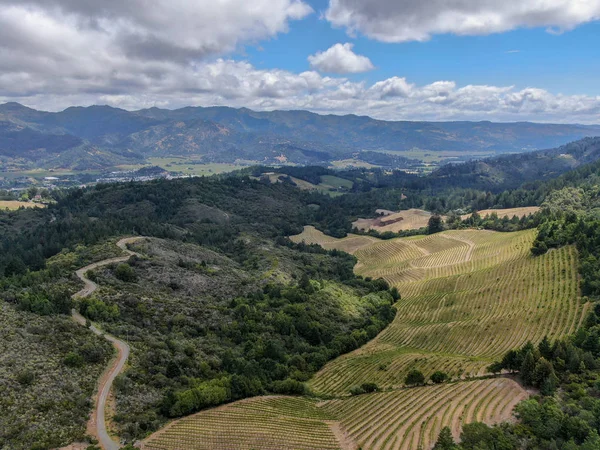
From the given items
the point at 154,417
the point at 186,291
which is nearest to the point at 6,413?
the point at 154,417

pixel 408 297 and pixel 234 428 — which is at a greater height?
pixel 234 428

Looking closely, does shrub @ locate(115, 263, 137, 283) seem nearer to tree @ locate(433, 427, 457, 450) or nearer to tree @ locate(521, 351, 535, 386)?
tree @ locate(433, 427, 457, 450)

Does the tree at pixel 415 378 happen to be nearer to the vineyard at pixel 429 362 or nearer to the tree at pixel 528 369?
the vineyard at pixel 429 362

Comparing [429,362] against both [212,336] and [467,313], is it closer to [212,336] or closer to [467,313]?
[467,313]

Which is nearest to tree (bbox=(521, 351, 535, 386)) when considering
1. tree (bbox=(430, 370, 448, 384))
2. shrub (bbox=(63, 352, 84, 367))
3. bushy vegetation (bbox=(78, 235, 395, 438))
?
tree (bbox=(430, 370, 448, 384))

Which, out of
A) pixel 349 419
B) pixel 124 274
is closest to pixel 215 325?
pixel 124 274

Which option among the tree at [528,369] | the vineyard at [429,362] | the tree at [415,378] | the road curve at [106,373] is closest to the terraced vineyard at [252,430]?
the vineyard at [429,362]

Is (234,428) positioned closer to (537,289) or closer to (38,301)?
(38,301)

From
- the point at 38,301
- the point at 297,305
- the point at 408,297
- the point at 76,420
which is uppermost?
the point at 38,301
